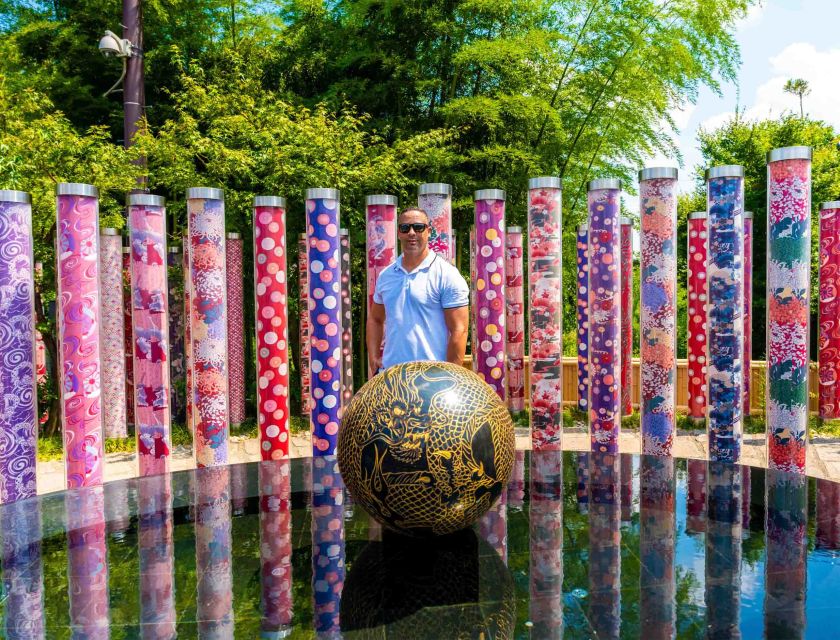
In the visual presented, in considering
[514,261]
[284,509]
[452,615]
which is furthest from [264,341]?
[514,261]

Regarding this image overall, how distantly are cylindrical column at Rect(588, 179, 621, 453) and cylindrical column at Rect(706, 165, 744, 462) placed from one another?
835 mm

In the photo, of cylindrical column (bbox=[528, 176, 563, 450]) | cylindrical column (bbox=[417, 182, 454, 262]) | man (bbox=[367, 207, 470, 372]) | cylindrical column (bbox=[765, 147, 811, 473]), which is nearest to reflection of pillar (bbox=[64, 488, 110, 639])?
man (bbox=[367, 207, 470, 372])

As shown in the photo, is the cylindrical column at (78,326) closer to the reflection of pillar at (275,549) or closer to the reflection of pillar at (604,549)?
the reflection of pillar at (275,549)

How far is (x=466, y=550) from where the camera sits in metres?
3.50

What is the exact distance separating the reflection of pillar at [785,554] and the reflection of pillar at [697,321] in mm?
6059

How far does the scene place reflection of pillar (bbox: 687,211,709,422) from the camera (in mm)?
10555

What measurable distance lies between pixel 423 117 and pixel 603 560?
1417 centimetres

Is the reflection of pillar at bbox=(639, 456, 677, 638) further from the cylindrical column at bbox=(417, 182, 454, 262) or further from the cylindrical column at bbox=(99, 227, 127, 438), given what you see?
the cylindrical column at bbox=(99, 227, 127, 438)

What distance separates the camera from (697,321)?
10.6 m

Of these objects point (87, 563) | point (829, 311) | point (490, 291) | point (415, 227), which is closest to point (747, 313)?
point (829, 311)

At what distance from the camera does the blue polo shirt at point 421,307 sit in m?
4.18

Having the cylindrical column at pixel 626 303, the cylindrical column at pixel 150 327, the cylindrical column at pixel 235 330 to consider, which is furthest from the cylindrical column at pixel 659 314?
the cylindrical column at pixel 235 330

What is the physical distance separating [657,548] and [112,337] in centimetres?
A: 769

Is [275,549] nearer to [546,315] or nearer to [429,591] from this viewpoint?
[429,591]
